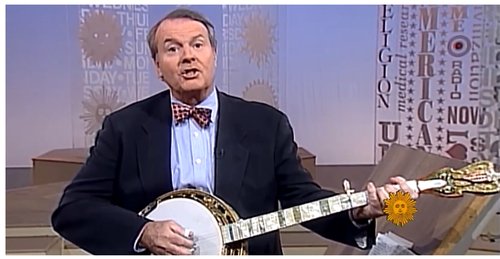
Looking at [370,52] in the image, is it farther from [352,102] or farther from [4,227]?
[4,227]

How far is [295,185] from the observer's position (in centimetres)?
112

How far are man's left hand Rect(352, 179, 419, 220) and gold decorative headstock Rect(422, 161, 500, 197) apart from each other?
45 millimetres

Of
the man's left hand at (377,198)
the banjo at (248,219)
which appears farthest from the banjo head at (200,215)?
the man's left hand at (377,198)

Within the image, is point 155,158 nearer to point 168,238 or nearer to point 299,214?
point 168,238

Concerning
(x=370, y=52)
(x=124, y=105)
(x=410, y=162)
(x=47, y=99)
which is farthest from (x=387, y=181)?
(x=47, y=99)

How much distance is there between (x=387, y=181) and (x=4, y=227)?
2.33 ft

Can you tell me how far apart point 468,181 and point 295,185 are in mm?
302

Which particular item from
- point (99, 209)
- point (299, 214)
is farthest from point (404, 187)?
point (99, 209)

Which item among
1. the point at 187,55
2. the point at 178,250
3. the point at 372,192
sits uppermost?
the point at 187,55

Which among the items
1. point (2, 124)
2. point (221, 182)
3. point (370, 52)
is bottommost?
point (221, 182)

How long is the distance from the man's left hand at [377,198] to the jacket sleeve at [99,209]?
1.27 ft

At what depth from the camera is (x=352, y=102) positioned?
1.13 m

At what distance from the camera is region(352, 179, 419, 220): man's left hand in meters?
1.08

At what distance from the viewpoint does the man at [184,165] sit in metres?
1.09
